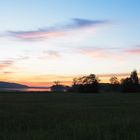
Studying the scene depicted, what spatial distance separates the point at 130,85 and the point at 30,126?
123400 millimetres

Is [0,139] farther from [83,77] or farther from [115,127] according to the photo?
[83,77]

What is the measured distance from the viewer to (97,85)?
147500 mm

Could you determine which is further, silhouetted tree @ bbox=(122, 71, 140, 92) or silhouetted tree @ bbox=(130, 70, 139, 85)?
silhouetted tree @ bbox=(130, 70, 139, 85)

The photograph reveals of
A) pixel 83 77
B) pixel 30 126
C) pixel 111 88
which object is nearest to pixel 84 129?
pixel 30 126

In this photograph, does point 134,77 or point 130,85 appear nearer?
point 130,85

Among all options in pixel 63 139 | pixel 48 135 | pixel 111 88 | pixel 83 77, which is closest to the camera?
pixel 63 139

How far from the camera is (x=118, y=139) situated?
14461mm

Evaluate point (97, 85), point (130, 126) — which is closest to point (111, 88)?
point (97, 85)

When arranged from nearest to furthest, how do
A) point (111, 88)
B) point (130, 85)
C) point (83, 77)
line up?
1. point (130, 85)
2. point (83, 77)
3. point (111, 88)

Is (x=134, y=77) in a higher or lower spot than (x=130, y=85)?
higher

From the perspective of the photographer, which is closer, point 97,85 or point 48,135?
point 48,135

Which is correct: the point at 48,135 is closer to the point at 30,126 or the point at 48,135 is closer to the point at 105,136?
the point at 105,136

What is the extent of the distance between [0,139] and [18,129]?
3445 millimetres

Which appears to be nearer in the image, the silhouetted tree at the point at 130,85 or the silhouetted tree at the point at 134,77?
the silhouetted tree at the point at 130,85
